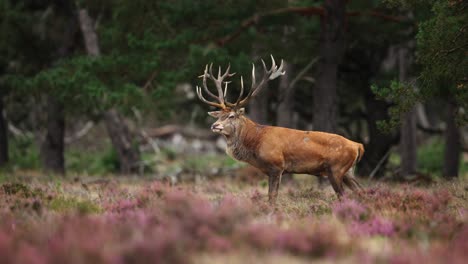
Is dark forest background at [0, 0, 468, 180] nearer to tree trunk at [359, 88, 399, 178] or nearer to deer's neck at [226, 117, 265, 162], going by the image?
tree trunk at [359, 88, 399, 178]

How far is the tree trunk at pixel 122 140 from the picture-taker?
18.1m

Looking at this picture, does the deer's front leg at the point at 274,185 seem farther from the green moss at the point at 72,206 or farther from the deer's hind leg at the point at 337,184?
the green moss at the point at 72,206

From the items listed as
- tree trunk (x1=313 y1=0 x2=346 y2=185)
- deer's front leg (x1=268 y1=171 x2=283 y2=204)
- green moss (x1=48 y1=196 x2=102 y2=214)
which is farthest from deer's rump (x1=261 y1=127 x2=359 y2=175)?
tree trunk (x1=313 y1=0 x2=346 y2=185)

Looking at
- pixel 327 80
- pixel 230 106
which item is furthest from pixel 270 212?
pixel 327 80

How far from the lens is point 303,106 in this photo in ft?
66.3

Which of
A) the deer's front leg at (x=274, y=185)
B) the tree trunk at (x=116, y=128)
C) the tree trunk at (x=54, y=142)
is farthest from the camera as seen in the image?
the tree trunk at (x=54, y=142)

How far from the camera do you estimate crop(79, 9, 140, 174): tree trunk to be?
676 inches

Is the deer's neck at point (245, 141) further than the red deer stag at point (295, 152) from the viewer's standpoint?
Yes

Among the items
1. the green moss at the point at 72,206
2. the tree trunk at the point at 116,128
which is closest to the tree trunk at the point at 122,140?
the tree trunk at the point at 116,128

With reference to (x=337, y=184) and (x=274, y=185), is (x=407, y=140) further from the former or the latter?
(x=274, y=185)

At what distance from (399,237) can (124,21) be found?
9.39m

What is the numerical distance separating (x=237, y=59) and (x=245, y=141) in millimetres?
3608

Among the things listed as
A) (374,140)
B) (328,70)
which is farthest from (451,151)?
(328,70)

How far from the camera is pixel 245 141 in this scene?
9695mm
